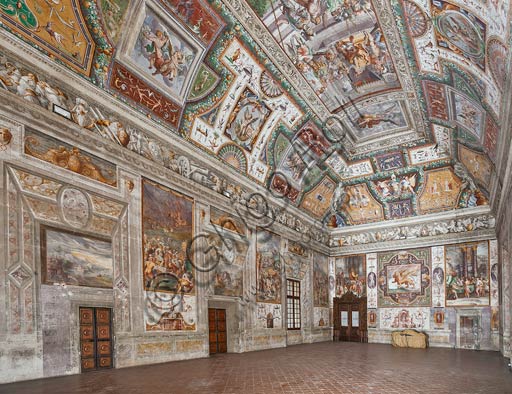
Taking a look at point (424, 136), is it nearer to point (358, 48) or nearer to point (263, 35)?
point (358, 48)

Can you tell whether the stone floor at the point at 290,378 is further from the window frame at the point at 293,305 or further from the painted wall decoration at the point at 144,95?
the painted wall decoration at the point at 144,95

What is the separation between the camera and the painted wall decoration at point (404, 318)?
65.8 feet

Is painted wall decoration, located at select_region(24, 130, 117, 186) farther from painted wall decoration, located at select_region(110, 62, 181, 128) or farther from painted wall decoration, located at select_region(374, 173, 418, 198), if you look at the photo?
painted wall decoration, located at select_region(374, 173, 418, 198)

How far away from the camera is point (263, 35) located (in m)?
12.0

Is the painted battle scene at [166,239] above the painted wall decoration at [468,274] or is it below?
above

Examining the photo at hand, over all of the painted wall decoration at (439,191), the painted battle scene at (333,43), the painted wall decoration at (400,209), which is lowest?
the painted wall decoration at (400,209)

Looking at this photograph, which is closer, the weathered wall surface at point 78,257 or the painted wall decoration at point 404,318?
the weathered wall surface at point 78,257

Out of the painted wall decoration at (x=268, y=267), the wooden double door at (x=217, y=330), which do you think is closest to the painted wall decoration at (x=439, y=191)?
the painted wall decoration at (x=268, y=267)

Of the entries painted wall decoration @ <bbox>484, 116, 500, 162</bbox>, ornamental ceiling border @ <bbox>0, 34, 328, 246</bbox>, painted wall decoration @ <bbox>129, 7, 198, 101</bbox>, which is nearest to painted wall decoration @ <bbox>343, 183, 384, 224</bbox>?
ornamental ceiling border @ <bbox>0, 34, 328, 246</bbox>

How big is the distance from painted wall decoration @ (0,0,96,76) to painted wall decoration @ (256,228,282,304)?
1021cm

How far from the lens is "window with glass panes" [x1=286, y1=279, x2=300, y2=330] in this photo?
765 inches

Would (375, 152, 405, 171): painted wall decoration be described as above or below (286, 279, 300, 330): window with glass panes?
above

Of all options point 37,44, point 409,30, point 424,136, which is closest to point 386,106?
point 424,136

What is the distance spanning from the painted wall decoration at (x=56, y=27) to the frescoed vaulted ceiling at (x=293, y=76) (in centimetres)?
3
